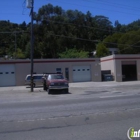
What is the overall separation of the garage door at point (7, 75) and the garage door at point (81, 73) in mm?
9251

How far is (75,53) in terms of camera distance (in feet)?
168

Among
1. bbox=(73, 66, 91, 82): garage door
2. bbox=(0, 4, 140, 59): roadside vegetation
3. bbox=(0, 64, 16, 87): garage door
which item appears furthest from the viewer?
bbox=(0, 4, 140, 59): roadside vegetation

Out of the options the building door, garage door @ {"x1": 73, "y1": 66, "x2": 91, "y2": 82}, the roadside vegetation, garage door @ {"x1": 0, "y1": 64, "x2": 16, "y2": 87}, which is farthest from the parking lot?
the roadside vegetation

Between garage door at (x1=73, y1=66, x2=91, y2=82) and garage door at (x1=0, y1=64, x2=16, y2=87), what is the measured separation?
925 centimetres

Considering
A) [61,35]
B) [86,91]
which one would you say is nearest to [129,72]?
[61,35]

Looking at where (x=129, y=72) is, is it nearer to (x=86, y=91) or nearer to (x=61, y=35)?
(x=61, y=35)

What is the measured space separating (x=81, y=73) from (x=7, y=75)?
1111cm

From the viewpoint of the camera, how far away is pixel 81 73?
3731cm

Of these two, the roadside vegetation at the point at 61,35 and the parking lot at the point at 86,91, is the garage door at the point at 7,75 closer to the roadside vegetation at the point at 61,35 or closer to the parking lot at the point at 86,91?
the parking lot at the point at 86,91

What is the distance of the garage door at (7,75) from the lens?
33969 mm

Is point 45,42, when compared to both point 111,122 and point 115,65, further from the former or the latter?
point 111,122

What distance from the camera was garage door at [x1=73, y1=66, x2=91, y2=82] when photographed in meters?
37.1

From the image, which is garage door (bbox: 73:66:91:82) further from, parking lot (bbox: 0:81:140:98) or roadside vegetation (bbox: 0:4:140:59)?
roadside vegetation (bbox: 0:4:140:59)

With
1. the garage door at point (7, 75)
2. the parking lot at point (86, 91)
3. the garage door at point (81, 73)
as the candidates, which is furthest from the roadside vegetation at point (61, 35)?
the parking lot at point (86, 91)
